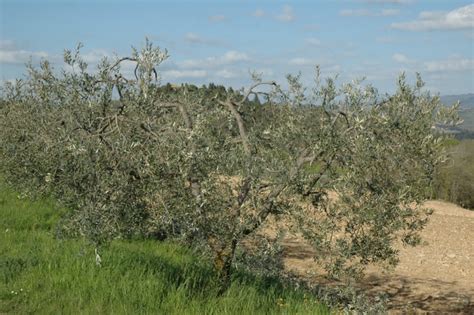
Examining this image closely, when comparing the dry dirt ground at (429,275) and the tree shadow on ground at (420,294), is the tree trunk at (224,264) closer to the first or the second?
the dry dirt ground at (429,275)

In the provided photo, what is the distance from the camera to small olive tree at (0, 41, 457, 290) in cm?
694

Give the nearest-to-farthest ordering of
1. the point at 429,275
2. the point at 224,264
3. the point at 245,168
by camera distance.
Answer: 1. the point at 245,168
2. the point at 224,264
3. the point at 429,275

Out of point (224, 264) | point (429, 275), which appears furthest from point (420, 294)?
point (224, 264)

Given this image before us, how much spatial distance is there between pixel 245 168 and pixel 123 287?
2698 millimetres

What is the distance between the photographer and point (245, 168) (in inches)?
280

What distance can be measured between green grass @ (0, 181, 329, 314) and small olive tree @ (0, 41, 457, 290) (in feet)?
2.54

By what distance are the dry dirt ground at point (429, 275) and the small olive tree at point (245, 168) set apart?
→ 15.1 ft

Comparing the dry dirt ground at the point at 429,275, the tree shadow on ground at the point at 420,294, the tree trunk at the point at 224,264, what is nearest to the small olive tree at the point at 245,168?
the tree trunk at the point at 224,264

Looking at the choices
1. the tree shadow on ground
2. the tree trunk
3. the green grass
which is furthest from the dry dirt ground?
the tree trunk

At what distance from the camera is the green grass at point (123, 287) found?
7.83 meters

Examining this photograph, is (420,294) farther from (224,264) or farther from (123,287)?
(123,287)

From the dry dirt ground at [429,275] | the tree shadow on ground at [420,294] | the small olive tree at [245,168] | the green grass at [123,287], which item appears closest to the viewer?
the small olive tree at [245,168]

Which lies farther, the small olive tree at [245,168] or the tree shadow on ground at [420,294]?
the tree shadow on ground at [420,294]

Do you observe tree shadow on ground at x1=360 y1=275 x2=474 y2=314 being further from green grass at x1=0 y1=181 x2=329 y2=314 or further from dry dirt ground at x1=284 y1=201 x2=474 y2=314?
green grass at x1=0 y1=181 x2=329 y2=314
